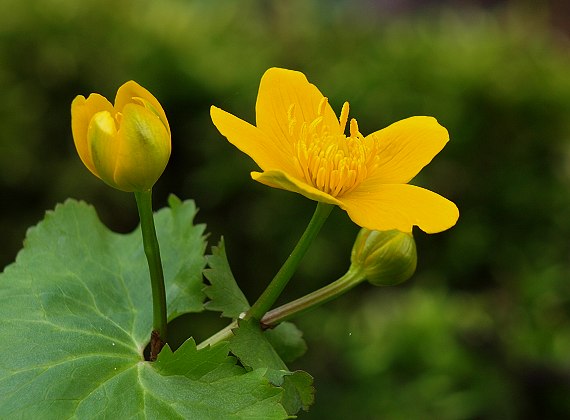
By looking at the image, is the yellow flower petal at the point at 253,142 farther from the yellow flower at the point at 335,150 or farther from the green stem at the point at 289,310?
the green stem at the point at 289,310

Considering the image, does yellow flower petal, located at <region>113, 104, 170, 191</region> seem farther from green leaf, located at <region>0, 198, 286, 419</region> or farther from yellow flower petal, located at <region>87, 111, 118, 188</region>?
green leaf, located at <region>0, 198, 286, 419</region>

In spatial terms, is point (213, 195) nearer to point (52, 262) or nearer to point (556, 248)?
point (556, 248)

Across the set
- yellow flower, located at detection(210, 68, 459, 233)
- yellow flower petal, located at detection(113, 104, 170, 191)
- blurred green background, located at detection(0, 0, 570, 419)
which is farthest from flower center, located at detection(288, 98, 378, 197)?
blurred green background, located at detection(0, 0, 570, 419)

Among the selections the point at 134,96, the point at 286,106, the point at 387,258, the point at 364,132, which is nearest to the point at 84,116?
the point at 134,96

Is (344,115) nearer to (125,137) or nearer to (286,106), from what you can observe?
(286,106)

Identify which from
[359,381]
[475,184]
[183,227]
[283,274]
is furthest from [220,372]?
[475,184]
